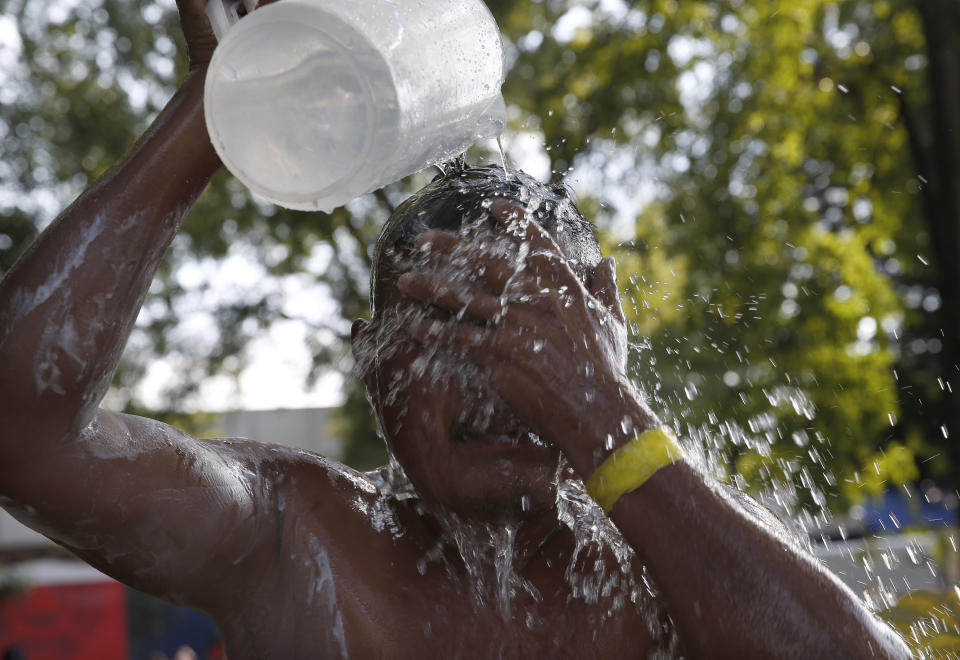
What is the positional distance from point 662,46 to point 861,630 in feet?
30.7

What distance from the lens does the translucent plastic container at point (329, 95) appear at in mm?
1571

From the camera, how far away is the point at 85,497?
5.12ft

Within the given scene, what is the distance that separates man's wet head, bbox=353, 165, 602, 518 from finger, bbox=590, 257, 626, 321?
0.14 feet

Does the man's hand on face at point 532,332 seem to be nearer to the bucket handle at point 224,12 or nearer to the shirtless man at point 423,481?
the shirtless man at point 423,481

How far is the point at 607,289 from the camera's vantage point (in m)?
1.93

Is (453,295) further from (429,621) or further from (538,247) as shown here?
(429,621)

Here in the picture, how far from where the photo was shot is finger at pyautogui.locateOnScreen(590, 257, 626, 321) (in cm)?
192

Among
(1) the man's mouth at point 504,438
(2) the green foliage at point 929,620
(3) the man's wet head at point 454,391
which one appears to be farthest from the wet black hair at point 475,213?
(2) the green foliage at point 929,620

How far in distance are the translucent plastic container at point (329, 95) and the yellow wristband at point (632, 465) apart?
0.64 metres

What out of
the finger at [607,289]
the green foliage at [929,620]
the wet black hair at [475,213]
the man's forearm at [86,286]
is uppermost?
the man's forearm at [86,286]

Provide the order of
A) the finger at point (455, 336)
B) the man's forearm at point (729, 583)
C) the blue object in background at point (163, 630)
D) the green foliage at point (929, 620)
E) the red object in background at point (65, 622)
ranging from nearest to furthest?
the man's forearm at point (729, 583) < the finger at point (455, 336) < the green foliage at point (929, 620) < the red object in background at point (65, 622) < the blue object in background at point (163, 630)

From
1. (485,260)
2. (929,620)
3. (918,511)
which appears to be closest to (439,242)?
(485,260)

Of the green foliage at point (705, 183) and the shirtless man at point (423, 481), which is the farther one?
the green foliage at point (705, 183)

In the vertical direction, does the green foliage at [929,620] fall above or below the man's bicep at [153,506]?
below
